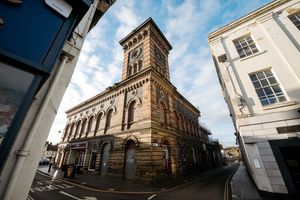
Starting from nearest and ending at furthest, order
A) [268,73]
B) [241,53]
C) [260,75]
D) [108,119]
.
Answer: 1. [268,73]
2. [260,75]
3. [241,53]
4. [108,119]

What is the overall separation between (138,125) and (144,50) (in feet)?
32.5

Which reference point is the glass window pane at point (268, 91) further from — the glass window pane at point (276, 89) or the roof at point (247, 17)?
the roof at point (247, 17)

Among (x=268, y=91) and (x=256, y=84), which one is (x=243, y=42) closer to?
(x=256, y=84)

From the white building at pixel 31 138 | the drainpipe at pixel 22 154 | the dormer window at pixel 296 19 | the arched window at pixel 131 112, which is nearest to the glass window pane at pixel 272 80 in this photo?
the dormer window at pixel 296 19

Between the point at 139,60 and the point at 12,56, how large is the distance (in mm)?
16895

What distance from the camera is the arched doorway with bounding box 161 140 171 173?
43.5 feet

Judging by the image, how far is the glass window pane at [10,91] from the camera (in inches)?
66.4

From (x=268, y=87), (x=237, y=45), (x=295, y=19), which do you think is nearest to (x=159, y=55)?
(x=237, y=45)

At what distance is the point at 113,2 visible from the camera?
491cm

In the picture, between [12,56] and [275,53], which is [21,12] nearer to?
[12,56]

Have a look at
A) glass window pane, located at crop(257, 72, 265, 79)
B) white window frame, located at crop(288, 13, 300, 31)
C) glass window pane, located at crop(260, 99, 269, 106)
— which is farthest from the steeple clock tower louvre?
white window frame, located at crop(288, 13, 300, 31)

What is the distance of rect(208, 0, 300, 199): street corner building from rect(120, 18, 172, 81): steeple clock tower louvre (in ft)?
27.3

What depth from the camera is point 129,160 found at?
42.6 feet

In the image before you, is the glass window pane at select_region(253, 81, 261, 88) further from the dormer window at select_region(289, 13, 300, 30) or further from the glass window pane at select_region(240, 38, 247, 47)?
the dormer window at select_region(289, 13, 300, 30)
